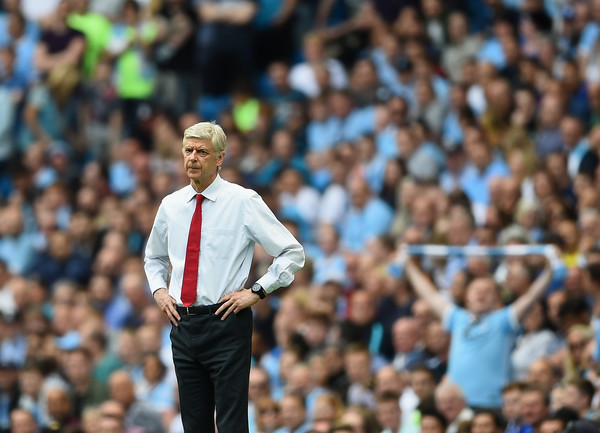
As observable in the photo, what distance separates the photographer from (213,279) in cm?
715

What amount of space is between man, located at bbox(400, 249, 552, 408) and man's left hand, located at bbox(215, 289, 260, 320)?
161 inches

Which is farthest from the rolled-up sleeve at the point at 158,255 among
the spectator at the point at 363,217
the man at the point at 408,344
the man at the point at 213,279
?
the spectator at the point at 363,217

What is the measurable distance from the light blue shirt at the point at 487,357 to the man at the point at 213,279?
3.86 metres

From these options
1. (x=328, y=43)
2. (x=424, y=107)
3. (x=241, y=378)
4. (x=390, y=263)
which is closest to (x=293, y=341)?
(x=390, y=263)

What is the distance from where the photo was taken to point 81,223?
16.1 meters

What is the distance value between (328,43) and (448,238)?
224 inches

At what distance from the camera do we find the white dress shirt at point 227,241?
7164 mm

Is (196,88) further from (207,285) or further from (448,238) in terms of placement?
(207,285)

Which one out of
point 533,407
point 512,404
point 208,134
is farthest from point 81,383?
point 208,134

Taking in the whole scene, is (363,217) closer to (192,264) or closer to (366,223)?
(366,223)

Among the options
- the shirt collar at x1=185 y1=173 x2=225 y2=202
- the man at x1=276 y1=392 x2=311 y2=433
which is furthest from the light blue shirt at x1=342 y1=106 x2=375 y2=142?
the shirt collar at x1=185 y1=173 x2=225 y2=202

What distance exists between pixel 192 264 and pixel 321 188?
8.37 meters

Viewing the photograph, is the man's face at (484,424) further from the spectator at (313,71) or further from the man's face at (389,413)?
the spectator at (313,71)

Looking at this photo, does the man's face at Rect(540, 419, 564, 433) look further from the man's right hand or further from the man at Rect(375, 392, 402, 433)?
the man's right hand
